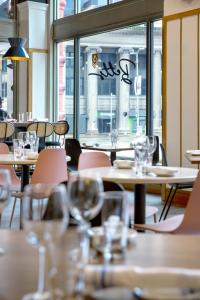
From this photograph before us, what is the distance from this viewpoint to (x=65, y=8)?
11336mm

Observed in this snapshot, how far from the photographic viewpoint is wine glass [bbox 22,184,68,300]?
110cm

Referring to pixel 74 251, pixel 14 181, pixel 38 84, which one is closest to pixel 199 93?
pixel 14 181

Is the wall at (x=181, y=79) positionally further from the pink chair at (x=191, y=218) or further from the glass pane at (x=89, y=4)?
the pink chair at (x=191, y=218)

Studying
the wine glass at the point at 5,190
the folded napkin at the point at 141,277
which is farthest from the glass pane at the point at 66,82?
the folded napkin at the point at 141,277

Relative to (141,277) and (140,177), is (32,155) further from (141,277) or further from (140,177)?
(141,277)

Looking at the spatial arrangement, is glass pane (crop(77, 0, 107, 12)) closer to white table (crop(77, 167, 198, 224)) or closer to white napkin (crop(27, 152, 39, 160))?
white napkin (crop(27, 152, 39, 160))

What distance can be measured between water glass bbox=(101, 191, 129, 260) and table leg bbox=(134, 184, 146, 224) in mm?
2124

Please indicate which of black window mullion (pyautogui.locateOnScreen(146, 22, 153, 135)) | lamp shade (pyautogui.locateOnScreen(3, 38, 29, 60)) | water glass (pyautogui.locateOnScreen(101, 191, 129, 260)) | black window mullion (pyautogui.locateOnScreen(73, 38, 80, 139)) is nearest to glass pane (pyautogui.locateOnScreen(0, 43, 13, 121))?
black window mullion (pyautogui.locateOnScreen(73, 38, 80, 139))

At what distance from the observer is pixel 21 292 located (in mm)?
1147

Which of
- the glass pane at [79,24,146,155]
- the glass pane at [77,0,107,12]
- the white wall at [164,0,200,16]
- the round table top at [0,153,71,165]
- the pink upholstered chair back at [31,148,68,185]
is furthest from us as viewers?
the glass pane at [77,0,107,12]

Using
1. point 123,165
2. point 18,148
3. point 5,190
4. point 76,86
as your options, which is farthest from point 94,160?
point 76,86

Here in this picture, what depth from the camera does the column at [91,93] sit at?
1035cm

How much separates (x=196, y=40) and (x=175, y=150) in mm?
1543

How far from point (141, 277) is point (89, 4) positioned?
9.90 metres
